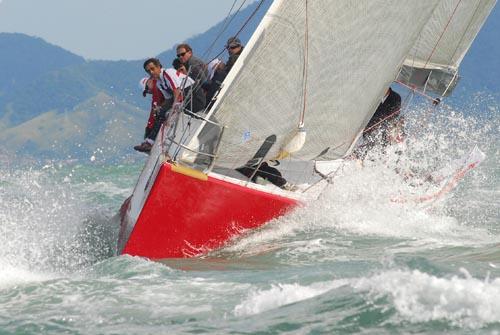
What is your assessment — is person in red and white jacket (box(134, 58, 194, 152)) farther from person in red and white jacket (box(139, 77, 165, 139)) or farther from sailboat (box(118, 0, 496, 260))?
sailboat (box(118, 0, 496, 260))

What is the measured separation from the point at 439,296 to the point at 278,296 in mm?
785

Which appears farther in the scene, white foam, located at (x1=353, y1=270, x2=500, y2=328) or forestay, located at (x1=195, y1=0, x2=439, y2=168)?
forestay, located at (x1=195, y1=0, x2=439, y2=168)

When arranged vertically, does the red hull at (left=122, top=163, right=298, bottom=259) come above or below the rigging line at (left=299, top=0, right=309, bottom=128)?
below

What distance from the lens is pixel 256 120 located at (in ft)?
21.5

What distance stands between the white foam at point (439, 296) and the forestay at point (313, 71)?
2291 millimetres

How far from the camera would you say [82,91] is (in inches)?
2250

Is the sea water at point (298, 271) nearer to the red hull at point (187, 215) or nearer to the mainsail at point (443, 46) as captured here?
the red hull at point (187, 215)

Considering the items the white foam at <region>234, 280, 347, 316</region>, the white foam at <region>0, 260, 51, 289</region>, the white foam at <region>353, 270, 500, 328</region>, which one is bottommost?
the white foam at <region>0, 260, 51, 289</region>

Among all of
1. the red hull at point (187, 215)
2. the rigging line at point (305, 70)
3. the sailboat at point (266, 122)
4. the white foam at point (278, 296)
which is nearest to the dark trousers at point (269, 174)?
the sailboat at point (266, 122)

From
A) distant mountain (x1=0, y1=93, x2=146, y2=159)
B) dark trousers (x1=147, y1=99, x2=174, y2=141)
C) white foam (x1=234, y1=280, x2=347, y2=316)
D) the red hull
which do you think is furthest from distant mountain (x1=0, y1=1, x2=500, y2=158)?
white foam (x1=234, y1=280, x2=347, y2=316)

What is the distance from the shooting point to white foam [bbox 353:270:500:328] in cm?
390

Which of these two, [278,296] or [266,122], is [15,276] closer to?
[278,296]

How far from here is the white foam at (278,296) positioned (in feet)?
14.5

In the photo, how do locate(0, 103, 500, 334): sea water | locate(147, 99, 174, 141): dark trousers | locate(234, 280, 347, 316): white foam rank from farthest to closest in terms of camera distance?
locate(147, 99, 174, 141): dark trousers → locate(234, 280, 347, 316): white foam → locate(0, 103, 500, 334): sea water
